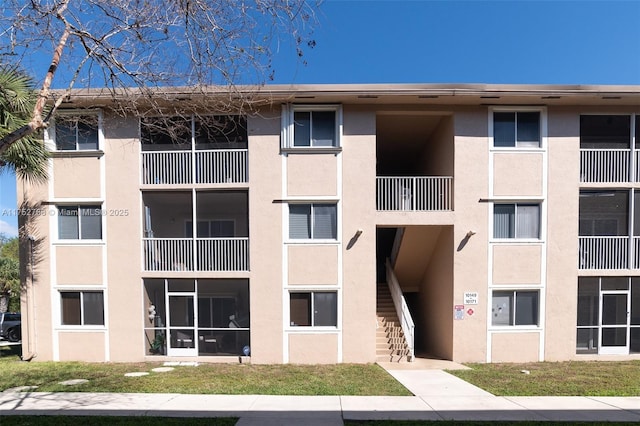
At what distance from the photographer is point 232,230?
11367 millimetres

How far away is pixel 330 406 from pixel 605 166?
1077 cm

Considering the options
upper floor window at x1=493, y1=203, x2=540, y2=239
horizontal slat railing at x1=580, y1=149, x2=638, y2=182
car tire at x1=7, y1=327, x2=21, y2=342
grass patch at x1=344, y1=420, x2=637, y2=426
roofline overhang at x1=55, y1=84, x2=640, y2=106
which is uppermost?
roofline overhang at x1=55, y1=84, x2=640, y2=106

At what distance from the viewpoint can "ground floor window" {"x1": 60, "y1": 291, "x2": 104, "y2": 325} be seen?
1027 cm

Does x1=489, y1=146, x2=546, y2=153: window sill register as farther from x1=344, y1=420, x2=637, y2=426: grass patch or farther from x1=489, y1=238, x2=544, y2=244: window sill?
x1=344, y1=420, x2=637, y2=426: grass patch

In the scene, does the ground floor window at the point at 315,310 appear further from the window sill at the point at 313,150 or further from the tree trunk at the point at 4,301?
the tree trunk at the point at 4,301

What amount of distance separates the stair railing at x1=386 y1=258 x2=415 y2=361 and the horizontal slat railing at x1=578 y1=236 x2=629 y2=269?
17.9 feet

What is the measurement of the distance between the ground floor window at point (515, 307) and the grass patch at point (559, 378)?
4.01 ft

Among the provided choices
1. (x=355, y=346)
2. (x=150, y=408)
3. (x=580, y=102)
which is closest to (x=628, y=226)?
(x=580, y=102)

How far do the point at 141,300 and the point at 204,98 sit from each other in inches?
278

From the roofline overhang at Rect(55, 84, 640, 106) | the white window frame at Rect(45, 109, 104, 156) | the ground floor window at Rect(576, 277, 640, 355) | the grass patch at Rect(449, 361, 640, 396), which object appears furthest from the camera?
the ground floor window at Rect(576, 277, 640, 355)

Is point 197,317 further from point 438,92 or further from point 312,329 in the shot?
point 438,92

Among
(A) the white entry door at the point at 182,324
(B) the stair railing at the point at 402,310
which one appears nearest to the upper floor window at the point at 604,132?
(B) the stair railing at the point at 402,310

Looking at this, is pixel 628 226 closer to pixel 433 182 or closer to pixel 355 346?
pixel 433 182

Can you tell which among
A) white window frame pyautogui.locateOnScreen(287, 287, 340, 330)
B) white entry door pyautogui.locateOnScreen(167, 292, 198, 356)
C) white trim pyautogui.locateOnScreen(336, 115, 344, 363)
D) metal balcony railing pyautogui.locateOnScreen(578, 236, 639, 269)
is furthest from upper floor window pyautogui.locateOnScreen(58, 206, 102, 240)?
metal balcony railing pyautogui.locateOnScreen(578, 236, 639, 269)
